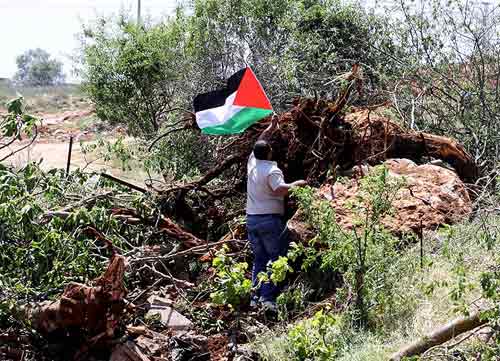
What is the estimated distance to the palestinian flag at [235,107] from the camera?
8.07 m

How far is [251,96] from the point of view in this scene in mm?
8117

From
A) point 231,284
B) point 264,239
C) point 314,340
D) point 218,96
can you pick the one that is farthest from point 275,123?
point 314,340

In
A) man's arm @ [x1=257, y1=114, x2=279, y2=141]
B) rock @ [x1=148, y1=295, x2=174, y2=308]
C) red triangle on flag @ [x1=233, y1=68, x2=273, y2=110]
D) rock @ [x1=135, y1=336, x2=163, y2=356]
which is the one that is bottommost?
rock @ [x1=135, y1=336, x2=163, y2=356]

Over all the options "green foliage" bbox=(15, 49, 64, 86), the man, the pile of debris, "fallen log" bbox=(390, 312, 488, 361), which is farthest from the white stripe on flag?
"green foliage" bbox=(15, 49, 64, 86)

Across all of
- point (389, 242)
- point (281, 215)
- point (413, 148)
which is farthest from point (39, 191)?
point (413, 148)

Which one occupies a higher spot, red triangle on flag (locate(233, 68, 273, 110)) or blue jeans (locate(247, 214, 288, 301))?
red triangle on flag (locate(233, 68, 273, 110))

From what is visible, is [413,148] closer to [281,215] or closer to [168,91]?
[281,215]

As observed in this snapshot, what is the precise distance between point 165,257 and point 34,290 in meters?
1.27

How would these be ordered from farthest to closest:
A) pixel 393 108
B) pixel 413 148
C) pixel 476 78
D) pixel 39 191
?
pixel 476 78 < pixel 393 108 < pixel 413 148 < pixel 39 191

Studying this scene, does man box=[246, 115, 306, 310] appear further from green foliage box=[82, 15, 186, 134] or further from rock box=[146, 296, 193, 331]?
green foliage box=[82, 15, 186, 134]

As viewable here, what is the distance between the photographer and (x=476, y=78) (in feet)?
33.3

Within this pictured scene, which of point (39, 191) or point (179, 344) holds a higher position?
point (39, 191)

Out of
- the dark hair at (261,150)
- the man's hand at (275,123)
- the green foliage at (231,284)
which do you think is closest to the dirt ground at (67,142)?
the man's hand at (275,123)

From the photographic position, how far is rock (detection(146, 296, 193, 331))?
6.64 metres
